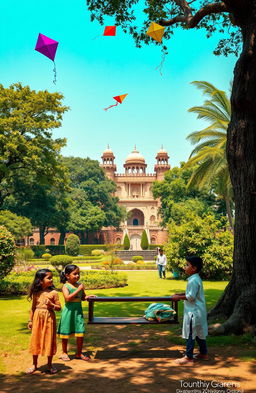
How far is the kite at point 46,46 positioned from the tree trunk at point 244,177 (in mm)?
3495

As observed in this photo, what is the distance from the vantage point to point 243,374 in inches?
151

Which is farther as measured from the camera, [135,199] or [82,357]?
[135,199]

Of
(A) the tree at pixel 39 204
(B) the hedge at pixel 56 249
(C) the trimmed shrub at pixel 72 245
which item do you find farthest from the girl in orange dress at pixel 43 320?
(B) the hedge at pixel 56 249

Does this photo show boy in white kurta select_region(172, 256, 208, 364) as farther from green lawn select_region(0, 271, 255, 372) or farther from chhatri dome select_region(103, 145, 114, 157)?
chhatri dome select_region(103, 145, 114, 157)

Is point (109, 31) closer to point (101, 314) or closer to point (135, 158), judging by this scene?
point (101, 314)

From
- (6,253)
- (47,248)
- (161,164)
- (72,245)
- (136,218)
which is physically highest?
(161,164)

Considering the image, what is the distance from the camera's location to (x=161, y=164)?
58125 mm

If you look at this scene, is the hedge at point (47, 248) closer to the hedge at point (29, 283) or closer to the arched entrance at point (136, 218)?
the hedge at point (29, 283)

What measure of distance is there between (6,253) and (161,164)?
49.3m

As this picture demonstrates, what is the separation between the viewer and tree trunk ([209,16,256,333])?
18.4 feet

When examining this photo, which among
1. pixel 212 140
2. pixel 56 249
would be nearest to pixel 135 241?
pixel 56 249

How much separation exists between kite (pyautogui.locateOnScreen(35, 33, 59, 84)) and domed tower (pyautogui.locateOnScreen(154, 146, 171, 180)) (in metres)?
51.1

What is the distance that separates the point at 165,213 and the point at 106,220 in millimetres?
8710

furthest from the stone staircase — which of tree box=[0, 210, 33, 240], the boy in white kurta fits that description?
the boy in white kurta
